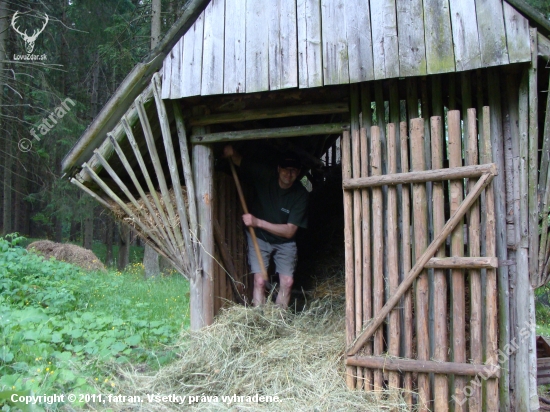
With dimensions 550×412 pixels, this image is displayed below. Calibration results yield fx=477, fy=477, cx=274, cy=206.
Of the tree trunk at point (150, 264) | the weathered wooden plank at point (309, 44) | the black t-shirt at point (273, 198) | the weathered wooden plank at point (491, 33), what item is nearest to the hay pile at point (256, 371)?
the black t-shirt at point (273, 198)

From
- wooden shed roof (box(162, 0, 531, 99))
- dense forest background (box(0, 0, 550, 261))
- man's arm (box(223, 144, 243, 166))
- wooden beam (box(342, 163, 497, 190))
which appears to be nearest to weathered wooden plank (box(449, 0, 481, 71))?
wooden shed roof (box(162, 0, 531, 99))

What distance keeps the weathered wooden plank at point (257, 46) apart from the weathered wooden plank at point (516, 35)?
2.03 meters

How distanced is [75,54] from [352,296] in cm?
1545

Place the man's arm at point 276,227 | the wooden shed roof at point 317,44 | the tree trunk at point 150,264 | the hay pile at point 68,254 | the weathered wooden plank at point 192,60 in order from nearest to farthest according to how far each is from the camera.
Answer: the wooden shed roof at point 317,44 < the weathered wooden plank at point 192,60 < the man's arm at point 276,227 < the hay pile at point 68,254 < the tree trunk at point 150,264

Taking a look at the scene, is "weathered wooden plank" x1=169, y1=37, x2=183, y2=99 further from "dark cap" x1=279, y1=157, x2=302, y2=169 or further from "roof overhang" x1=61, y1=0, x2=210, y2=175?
"dark cap" x1=279, y1=157, x2=302, y2=169

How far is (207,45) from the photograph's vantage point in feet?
15.3

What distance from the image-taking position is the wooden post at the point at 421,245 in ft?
13.0

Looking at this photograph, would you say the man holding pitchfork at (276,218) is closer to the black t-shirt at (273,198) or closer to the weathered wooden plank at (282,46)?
the black t-shirt at (273,198)

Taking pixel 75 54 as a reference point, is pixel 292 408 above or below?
below

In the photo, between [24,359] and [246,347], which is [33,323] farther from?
[246,347]

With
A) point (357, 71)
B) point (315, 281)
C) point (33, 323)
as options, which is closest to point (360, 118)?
point (357, 71)

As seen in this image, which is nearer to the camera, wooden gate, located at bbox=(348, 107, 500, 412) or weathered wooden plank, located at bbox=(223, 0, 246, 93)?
wooden gate, located at bbox=(348, 107, 500, 412)

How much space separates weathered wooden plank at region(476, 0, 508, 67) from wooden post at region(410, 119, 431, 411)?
2.32 feet

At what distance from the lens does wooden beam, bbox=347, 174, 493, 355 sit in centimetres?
386
